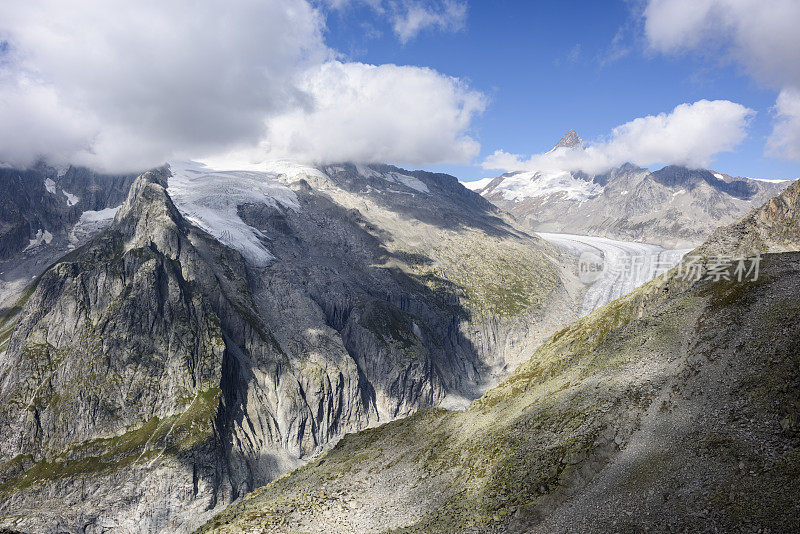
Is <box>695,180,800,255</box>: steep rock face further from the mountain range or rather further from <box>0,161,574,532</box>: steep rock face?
<box>0,161,574,532</box>: steep rock face

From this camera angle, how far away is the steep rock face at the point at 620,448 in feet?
77.9

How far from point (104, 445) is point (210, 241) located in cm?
8458

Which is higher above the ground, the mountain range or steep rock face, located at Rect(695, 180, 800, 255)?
steep rock face, located at Rect(695, 180, 800, 255)

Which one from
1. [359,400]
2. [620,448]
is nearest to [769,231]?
[620,448]

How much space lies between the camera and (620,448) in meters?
30.4

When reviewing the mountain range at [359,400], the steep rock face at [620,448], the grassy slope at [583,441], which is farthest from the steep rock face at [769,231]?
the grassy slope at [583,441]

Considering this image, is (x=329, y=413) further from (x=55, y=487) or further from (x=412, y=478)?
(x=412, y=478)

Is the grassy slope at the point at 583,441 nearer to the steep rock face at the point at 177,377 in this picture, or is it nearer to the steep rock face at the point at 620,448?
the steep rock face at the point at 620,448

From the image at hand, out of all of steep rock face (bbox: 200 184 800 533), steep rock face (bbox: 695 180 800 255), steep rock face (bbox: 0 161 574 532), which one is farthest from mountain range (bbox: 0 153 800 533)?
steep rock face (bbox: 0 161 574 532)

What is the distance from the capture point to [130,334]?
386 ft

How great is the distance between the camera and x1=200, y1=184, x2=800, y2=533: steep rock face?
23.8 meters

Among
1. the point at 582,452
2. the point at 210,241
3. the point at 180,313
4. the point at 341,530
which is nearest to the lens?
the point at 582,452

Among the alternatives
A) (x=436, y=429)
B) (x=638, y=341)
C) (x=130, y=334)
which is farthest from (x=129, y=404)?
(x=638, y=341)

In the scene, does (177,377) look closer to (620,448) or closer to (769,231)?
(620,448)
